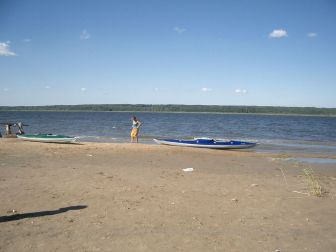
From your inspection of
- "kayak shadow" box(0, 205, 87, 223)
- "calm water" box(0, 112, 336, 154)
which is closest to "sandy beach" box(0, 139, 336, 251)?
"kayak shadow" box(0, 205, 87, 223)

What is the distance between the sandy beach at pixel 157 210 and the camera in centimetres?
550

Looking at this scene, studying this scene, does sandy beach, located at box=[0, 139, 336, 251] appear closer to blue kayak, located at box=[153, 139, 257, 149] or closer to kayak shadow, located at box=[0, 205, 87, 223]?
kayak shadow, located at box=[0, 205, 87, 223]

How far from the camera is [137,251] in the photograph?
5.12 meters

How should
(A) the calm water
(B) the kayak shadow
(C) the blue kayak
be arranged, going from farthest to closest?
(A) the calm water → (C) the blue kayak → (B) the kayak shadow

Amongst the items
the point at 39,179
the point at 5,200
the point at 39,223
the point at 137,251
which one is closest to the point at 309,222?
the point at 137,251

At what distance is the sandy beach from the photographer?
18.0ft

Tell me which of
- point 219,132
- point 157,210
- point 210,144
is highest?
point 157,210

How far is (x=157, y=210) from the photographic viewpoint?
7.13 metres

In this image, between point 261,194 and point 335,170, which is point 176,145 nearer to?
point 335,170

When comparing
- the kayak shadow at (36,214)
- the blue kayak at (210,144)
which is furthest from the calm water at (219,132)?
the kayak shadow at (36,214)

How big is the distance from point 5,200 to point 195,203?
14.0 ft

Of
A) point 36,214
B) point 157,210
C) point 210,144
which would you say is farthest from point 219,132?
point 36,214

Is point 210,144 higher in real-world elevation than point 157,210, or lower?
lower

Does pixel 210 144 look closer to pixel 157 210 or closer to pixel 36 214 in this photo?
pixel 157 210
